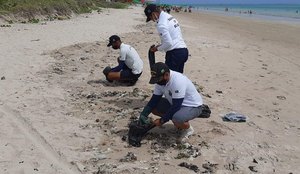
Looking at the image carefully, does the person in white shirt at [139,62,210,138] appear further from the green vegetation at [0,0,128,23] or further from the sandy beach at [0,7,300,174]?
the green vegetation at [0,0,128,23]

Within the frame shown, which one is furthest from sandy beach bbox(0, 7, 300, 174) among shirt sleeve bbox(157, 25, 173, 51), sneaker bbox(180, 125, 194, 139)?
shirt sleeve bbox(157, 25, 173, 51)

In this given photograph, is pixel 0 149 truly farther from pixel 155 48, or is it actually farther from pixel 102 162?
pixel 155 48

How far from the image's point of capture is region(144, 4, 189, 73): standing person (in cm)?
696

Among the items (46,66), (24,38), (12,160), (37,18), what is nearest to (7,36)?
(24,38)

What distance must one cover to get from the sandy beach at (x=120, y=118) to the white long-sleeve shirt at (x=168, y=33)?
134 cm

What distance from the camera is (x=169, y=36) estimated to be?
23.2 ft

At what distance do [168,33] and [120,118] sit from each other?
168 centimetres

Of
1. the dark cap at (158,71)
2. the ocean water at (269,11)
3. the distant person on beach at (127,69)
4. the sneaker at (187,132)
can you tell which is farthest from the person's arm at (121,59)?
the ocean water at (269,11)

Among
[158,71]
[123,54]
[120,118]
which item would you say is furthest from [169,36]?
[123,54]

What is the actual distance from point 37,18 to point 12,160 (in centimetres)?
1817

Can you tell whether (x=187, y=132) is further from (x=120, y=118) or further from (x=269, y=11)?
(x=269, y=11)

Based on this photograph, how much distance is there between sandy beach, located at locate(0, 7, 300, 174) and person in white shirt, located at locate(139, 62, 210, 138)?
385 mm

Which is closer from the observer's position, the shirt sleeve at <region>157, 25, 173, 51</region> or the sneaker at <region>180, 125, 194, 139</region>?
the sneaker at <region>180, 125, 194, 139</region>

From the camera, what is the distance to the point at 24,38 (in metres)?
15.1
